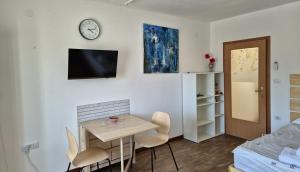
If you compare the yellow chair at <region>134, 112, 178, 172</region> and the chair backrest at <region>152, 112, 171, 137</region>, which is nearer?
the yellow chair at <region>134, 112, 178, 172</region>

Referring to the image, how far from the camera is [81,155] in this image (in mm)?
2480

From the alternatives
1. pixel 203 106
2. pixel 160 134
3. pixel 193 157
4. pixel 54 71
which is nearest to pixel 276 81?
pixel 203 106

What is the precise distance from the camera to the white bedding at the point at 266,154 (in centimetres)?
Answer: 183

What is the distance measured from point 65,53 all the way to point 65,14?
1.70 feet

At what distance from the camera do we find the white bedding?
5.99 feet

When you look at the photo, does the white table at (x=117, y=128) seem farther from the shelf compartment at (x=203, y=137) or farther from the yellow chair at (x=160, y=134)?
the shelf compartment at (x=203, y=137)

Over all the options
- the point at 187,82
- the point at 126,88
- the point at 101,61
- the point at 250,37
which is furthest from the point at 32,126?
the point at 250,37

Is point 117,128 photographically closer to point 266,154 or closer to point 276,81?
point 266,154

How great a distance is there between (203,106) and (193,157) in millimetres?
1360

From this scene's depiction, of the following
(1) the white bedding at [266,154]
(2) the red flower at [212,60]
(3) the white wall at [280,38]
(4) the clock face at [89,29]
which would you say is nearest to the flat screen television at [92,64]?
(4) the clock face at [89,29]

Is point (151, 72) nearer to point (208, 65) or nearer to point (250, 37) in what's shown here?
point (208, 65)

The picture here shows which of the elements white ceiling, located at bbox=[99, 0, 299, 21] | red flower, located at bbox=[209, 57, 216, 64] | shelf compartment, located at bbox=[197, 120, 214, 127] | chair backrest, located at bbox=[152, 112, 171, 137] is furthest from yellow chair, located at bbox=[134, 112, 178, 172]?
red flower, located at bbox=[209, 57, 216, 64]

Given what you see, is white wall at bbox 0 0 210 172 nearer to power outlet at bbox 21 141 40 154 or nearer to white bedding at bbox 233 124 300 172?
power outlet at bbox 21 141 40 154

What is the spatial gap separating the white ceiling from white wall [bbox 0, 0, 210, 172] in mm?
262
